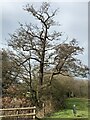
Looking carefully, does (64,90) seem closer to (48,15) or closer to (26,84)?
(26,84)

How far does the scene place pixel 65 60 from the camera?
12.0m

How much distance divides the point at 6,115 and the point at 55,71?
3442 millimetres

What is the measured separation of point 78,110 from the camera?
1111 centimetres

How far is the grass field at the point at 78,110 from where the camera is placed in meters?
10.2

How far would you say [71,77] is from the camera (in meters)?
12.0

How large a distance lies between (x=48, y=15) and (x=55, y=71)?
2488mm

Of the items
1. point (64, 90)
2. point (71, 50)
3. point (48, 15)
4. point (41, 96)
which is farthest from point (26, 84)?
point (48, 15)

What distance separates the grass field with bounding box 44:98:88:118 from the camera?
1020 cm

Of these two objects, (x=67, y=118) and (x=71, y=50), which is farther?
(x=71, y=50)

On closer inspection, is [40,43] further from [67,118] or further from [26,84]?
[67,118]

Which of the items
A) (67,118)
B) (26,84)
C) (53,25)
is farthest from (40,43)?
(67,118)

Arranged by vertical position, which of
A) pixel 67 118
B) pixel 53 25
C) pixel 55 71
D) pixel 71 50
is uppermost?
pixel 53 25

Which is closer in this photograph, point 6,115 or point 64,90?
point 6,115

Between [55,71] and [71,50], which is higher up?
[71,50]
